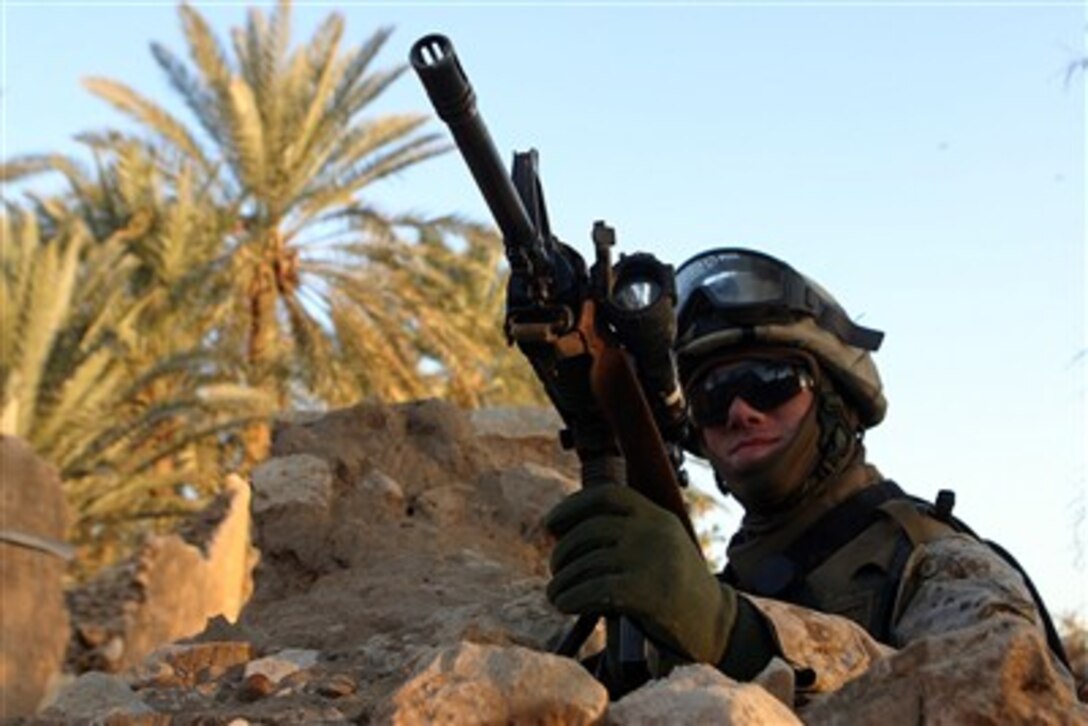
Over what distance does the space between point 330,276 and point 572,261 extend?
13.7m

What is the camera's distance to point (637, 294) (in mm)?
2684

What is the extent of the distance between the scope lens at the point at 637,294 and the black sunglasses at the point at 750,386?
137 cm

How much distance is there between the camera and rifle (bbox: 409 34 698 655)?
2637mm

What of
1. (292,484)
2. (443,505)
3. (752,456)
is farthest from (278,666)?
(443,505)

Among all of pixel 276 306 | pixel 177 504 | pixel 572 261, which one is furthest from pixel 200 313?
pixel 572 261

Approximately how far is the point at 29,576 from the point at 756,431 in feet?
24.5

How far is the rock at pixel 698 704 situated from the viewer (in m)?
2.08

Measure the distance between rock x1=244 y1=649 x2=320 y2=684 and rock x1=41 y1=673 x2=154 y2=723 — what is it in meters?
0.23

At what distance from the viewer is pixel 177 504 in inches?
647

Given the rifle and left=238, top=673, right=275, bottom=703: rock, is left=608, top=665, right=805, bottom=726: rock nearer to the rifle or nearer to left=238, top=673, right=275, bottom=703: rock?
the rifle

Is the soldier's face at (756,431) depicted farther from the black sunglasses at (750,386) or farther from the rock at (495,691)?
the rock at (495,691)

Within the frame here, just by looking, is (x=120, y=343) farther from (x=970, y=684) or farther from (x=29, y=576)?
(x=970, y=684)

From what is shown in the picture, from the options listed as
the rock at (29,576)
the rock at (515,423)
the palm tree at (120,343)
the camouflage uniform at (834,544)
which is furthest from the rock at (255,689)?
the palm tree at (120,343)

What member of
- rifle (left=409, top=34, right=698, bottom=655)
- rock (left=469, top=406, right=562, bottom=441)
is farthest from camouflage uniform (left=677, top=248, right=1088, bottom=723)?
rock (left=469, top=406, right=562, bottom=441)
